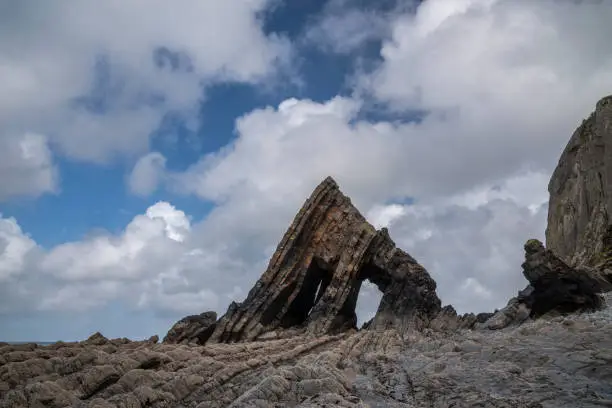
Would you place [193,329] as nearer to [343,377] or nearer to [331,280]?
[331,280]

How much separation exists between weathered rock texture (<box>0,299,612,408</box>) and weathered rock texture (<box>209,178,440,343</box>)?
1442 centimetres

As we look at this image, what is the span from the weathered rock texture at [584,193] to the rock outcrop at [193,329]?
2642cm

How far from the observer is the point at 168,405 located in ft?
50.5

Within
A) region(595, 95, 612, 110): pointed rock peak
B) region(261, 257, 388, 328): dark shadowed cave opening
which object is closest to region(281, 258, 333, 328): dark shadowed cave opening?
region(261, 257, 388, 328): dark shadowed cave opening

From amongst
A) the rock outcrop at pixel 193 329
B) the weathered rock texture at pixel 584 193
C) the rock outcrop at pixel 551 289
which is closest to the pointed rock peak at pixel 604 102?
the weathered rock texture at pixel 584 193

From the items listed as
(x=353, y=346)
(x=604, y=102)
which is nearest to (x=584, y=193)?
(x=604, y=102)

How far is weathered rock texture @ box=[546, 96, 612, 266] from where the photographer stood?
140 feet

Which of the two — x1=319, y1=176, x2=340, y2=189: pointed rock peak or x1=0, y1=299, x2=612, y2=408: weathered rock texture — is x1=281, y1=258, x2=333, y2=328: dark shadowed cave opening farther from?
x1=0, y1=299, x2=612, y2=408: weathered rock texture

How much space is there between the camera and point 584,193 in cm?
4762

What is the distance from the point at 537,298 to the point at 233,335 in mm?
17977

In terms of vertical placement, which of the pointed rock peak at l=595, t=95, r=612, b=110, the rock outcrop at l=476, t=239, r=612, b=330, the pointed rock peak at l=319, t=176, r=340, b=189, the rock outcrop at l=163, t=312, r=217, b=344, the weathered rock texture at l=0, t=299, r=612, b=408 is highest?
the pointed rock peak at l=595, t=95, r=612, b=110

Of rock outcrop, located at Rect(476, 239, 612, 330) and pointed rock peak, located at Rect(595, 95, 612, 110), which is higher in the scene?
pointed rock peak, located at Rect(595, 95, 612, 110)

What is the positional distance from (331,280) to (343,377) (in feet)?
72.0

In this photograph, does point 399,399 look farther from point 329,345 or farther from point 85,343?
point 85,343
